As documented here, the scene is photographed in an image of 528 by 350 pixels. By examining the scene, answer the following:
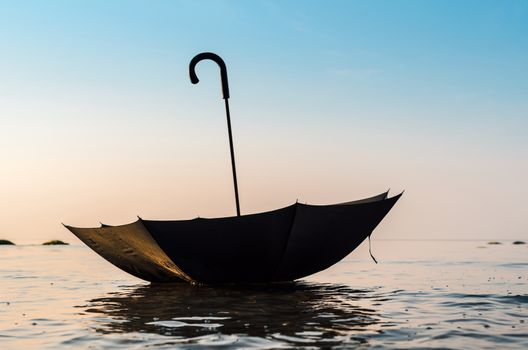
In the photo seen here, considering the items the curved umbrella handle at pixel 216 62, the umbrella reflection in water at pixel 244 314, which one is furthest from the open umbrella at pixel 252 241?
the curved umbrella handle at pixel 216 62

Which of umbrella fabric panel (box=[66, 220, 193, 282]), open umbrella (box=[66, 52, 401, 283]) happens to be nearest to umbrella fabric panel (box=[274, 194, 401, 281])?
open umbrella (box=[66, 52, 401, 283])

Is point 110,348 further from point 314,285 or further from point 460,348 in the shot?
point 314,285

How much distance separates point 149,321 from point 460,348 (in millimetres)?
3723

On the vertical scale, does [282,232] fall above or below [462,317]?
above

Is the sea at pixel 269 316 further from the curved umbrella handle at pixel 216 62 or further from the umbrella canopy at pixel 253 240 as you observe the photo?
the curved umbrella handle at pixel 216 62

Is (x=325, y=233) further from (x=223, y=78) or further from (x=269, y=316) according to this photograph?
(x=223, y=78)

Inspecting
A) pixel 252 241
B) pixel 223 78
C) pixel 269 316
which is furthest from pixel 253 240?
pixel 223 78

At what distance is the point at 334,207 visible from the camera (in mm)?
9742

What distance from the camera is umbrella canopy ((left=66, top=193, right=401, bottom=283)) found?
9.60 meters

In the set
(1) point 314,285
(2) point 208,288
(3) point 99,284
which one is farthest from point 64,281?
(1) point 314,285

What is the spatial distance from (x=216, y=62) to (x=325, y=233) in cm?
417

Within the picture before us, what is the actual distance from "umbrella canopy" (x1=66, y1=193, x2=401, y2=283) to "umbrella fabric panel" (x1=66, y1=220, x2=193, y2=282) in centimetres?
3

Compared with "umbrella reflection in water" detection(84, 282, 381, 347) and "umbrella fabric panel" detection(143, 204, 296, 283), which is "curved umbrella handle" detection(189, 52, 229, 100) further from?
"umbrella reflection in water" detection(84, 282, 381, 347)

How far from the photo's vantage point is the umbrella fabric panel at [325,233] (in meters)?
9.71
